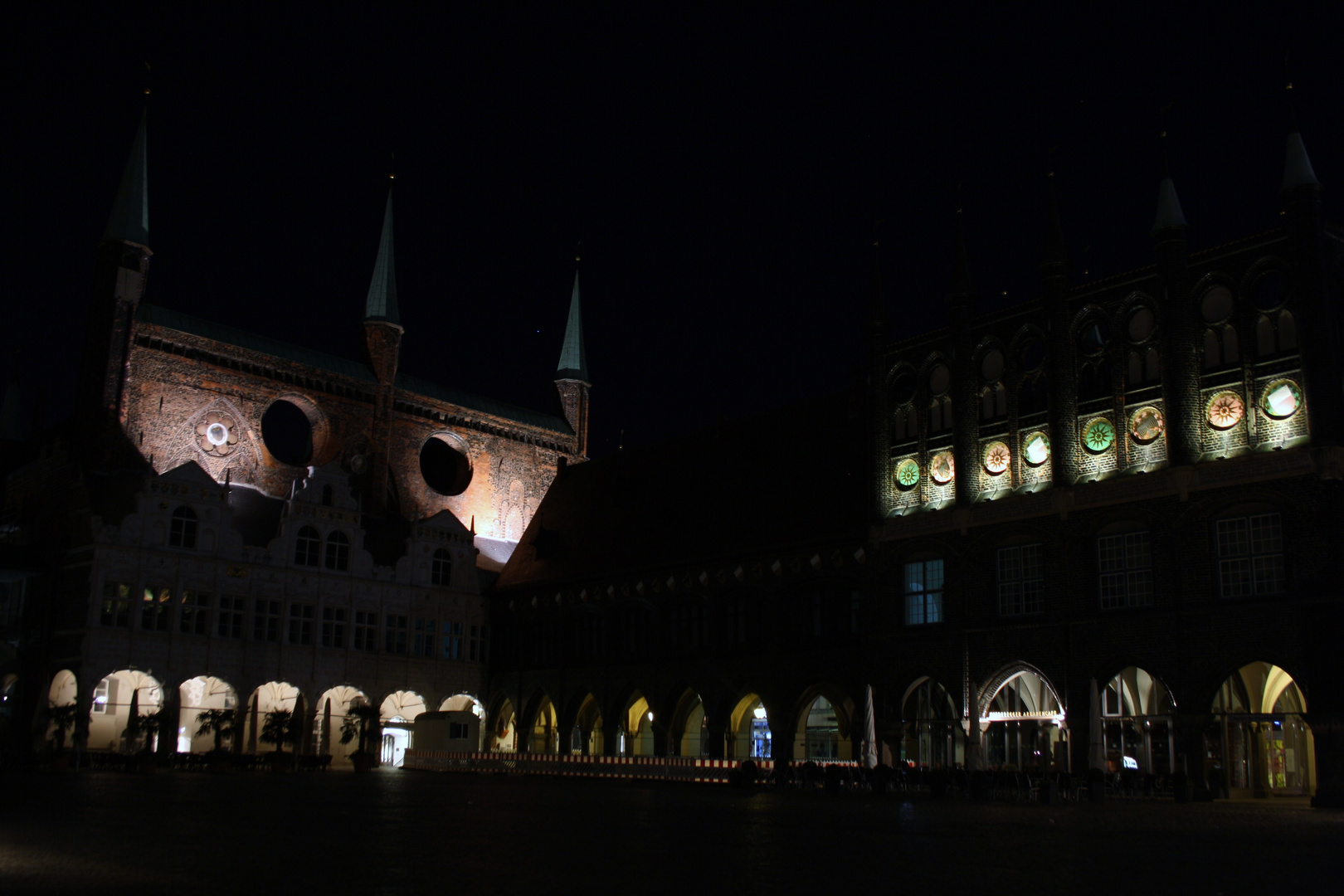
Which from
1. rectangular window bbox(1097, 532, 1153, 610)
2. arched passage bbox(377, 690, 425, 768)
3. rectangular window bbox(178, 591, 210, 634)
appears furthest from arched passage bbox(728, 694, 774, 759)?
rectangular window bbox(178, 591, 210, 634)

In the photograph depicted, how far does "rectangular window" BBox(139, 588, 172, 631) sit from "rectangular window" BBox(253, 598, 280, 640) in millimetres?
3682

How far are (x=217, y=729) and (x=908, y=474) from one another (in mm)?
27654

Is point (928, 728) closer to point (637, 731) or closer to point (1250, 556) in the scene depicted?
point (1250, 556)

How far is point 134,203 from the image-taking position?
56.1 metres

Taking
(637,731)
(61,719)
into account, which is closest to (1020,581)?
(637,731)

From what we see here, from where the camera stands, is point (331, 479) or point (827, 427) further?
point (331, 479)

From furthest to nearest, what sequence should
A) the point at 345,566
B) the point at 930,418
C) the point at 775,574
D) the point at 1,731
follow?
1. the point at 345,566
2. the point at 1,731
3. the point at 775,574
4. the point at 930,418

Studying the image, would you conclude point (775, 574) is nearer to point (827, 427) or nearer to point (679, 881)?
point (827, 427)

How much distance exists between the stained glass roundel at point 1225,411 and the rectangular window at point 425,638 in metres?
36.9

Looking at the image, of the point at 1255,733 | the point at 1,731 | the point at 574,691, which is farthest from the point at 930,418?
the point at 1,731

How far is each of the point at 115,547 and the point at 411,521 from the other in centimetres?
1538

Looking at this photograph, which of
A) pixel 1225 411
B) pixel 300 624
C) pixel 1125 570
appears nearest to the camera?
pixel 1225 411

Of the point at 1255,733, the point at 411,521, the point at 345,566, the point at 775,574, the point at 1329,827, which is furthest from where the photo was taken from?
the point at 411,521

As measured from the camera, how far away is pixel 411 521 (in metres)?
62.1
